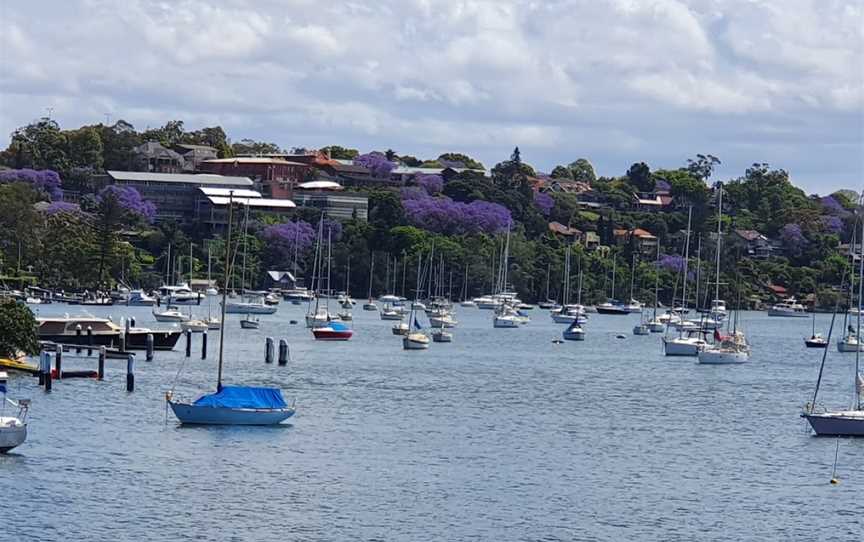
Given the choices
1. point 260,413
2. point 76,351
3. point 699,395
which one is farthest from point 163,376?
point 699,395

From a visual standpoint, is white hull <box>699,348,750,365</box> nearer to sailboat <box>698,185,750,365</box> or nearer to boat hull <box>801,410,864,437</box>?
sailboat <box>698,185,750,365</box>

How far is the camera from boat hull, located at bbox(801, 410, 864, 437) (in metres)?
66.2

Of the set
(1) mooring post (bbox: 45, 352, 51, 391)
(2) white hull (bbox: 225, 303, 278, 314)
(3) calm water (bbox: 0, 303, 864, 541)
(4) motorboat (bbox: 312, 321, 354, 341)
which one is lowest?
(3) calm water (bbox: 0, 303, 864, 541)

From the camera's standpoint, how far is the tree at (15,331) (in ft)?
261

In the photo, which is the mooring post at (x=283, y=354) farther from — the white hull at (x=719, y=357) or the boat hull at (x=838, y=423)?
the boat hull at (x=838, y=423)

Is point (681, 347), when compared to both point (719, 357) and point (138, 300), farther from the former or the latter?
point (138, 300)

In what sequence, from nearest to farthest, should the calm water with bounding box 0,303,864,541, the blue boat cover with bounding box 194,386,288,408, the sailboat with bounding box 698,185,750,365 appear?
1. the calm water with bounding box 0,303,864,541
2. the blue boat cover with bounding box 194,386,288,408
3. the sailboat with bounding box 698,185,750,365

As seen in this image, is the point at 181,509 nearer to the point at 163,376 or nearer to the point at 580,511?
the point at 580,511

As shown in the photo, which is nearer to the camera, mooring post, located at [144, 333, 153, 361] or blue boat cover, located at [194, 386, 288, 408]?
blue boat cover, located at [194, 386, 288, 408]

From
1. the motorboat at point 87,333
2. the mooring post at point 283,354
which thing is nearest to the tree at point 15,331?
the motorboat at point 87,333

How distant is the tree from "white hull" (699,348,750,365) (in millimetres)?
45745

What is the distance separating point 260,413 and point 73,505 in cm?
1665

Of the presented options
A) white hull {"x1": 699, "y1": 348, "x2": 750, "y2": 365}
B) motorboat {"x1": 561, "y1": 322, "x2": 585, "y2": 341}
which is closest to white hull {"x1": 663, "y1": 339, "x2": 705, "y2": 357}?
white hull {"x1": 699, "y1": 348, "x2": 750, "y2": 365}

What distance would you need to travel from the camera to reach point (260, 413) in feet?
213
